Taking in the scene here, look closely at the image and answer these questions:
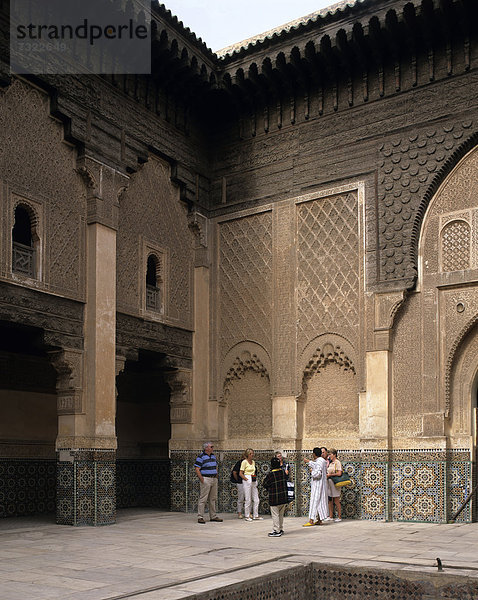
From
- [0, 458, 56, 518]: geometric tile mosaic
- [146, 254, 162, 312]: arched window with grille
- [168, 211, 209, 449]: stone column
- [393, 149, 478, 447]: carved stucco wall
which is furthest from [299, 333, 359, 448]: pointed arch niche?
[0, 458, 56, 518]: geometric tile mosaic

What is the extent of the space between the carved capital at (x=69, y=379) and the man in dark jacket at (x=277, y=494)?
98.3 inches

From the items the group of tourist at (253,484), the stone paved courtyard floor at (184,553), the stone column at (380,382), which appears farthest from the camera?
the stone column at (380,382)

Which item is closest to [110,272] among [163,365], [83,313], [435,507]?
[83,313]

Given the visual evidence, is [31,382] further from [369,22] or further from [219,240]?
[369,22]

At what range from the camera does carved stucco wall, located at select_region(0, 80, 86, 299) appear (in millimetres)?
8365

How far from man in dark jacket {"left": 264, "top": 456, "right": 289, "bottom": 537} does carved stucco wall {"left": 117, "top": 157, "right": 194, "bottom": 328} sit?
3.09 metres

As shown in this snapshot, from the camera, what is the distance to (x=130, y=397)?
12523mm

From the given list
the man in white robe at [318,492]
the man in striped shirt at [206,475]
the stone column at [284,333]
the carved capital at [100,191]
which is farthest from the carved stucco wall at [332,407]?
the carved capital at [100,191]

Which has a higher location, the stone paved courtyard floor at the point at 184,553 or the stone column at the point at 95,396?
the stone column at the point at 95,396

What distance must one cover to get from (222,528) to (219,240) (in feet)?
14.7

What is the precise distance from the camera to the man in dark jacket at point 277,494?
303 inches

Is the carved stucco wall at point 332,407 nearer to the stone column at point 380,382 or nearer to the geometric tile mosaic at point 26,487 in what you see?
the stone column at point 380,382

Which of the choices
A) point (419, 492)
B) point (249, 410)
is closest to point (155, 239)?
point (249, 410)

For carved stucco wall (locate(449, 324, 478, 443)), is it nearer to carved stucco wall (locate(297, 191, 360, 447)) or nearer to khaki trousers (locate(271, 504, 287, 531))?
carved stucco wall (locate(297, 191, 360, 447))
